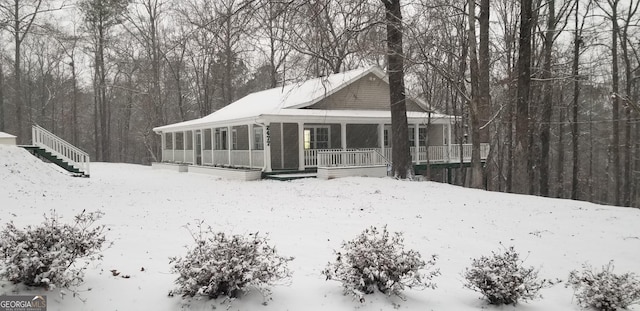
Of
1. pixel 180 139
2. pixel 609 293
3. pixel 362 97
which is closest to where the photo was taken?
pixel 609 293

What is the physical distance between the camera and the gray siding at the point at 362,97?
21188 millimetres

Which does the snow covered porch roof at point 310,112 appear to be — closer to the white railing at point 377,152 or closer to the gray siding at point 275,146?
the gray siding at point 275,146

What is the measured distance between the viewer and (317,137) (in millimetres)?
21734

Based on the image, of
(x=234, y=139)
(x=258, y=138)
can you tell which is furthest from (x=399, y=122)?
(x=234, y=139)

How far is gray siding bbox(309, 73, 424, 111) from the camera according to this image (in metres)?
21.2

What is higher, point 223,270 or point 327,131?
point 327,131

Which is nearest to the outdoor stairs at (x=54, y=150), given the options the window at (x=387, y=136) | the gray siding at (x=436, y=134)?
the window at (x=387, y=136)

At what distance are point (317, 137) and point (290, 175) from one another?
445 centimetres

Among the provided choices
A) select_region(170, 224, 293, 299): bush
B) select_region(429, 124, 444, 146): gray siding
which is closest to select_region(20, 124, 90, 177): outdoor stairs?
select_region(170, 224, 293, 299): bush

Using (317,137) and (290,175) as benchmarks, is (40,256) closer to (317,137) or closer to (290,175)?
(290,175)

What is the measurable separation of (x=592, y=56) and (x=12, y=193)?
27.3 m

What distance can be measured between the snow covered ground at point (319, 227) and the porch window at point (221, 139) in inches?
410

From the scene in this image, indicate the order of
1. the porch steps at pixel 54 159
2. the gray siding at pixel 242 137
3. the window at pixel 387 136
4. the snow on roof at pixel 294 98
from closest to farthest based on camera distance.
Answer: the porch steps at pixel 54 159 < the snow on roof at pixel 294 98 < the window at pixel 387 136 < the gray siding at pixel 242 137

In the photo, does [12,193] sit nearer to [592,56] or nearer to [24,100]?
[592,56]
